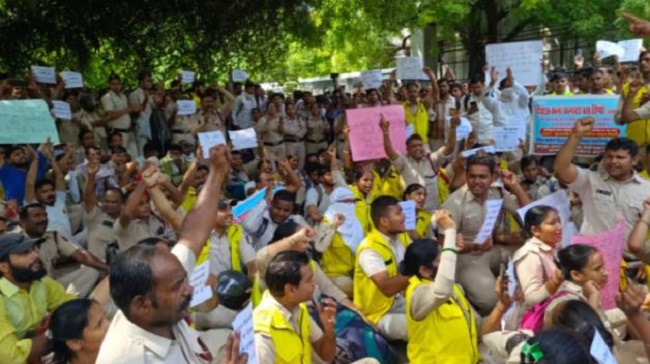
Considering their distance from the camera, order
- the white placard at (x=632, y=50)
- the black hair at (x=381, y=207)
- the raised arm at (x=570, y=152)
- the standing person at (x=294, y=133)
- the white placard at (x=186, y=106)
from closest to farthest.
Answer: the raised arm at (x=570, y=152), the black hair at (x=381, y=207), the white placard at (x=186, y=106), the white placard at (x=632, y=50), the standing person at (x=294, y=133)

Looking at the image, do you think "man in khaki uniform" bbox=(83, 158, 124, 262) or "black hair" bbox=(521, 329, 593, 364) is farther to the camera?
"man in khaki uniform" bbox=(83, 158, 124, 262)

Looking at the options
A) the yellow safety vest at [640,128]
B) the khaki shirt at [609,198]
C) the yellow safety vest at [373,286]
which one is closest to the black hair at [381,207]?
the yellow safety vest at [373,286]

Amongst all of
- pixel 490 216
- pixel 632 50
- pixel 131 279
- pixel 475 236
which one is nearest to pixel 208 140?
pixel 475 236

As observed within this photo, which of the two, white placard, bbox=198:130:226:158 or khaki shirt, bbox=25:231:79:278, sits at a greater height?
white placard, bbox=198:130:226:158

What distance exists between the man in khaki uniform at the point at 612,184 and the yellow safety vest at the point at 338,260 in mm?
1795

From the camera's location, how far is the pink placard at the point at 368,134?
7.04 meters

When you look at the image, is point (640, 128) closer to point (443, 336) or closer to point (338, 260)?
point (338, 260)

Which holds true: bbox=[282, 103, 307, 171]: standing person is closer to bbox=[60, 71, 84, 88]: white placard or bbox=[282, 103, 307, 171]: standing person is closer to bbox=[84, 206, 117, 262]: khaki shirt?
bbox=[60, 71, 84, 88]: white placard

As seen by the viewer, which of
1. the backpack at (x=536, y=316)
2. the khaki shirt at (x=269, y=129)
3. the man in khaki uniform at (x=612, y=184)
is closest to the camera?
the backpack at (x=536, y=316)

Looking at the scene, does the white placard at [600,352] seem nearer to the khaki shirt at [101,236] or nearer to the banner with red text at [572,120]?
the khaki shirt at [101,236]

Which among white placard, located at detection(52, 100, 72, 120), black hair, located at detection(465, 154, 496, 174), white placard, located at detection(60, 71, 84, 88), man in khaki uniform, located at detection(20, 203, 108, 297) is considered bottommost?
man in khaki uniform, located at detection(20, 203, 108, 297)

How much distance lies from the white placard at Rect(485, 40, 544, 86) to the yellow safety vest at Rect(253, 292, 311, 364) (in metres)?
5.86

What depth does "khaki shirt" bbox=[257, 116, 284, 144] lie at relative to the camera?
33.5 ft

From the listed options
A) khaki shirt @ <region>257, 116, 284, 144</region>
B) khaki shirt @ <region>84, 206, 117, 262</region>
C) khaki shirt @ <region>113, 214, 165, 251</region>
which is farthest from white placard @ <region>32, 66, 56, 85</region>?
khaki shirt @ <region>113, 214, 165, 251</region>
